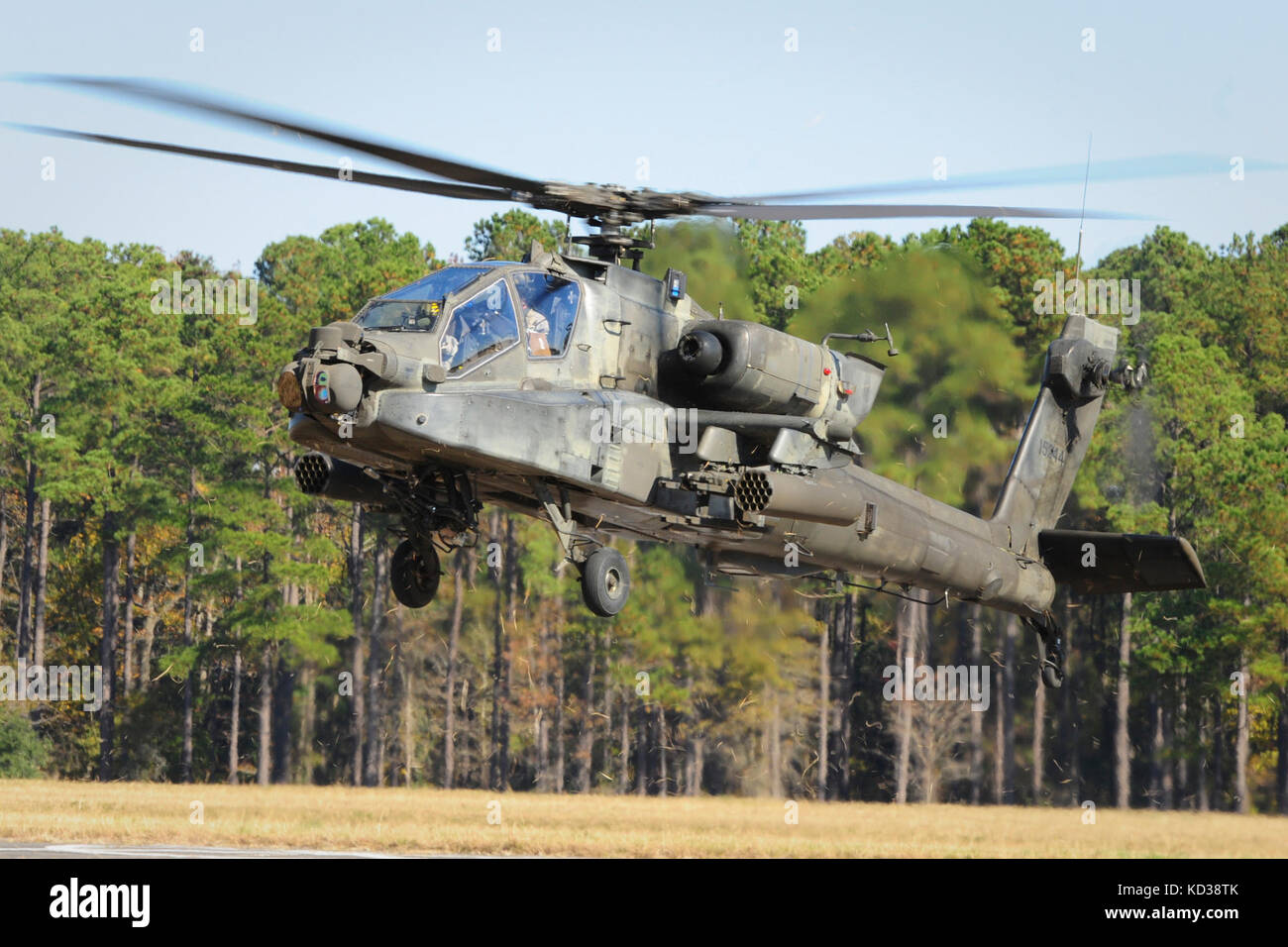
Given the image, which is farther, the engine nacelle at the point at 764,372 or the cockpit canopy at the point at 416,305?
the engine nacelle at the point at 764,372

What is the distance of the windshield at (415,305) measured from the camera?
47.2ft

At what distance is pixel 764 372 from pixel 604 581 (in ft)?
8.74

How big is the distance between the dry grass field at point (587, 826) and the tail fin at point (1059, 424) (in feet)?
29.4

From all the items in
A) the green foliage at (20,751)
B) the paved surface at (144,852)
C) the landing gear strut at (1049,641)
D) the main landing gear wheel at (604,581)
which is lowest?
the green foliage at (20,751)

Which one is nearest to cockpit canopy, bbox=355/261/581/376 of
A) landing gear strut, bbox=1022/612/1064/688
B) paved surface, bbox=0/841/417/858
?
landing gear strut, bbox=1022/612/1064/688

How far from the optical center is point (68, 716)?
173 feet

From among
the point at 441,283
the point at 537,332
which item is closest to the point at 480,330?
the point at 441,283

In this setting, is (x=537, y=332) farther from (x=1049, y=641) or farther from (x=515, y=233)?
(x=515, y=233)

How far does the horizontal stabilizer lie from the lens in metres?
19.5

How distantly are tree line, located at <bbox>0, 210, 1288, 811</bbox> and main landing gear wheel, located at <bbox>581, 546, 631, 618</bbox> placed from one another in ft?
74.6

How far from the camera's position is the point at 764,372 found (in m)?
16.0

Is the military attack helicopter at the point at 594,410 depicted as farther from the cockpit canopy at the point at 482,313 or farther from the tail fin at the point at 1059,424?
the tail fin at the point at 1059,424

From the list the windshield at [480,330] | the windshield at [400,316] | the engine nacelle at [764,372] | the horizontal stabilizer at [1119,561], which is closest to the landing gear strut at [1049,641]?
the horizontal stabilizer at [1119,561]
